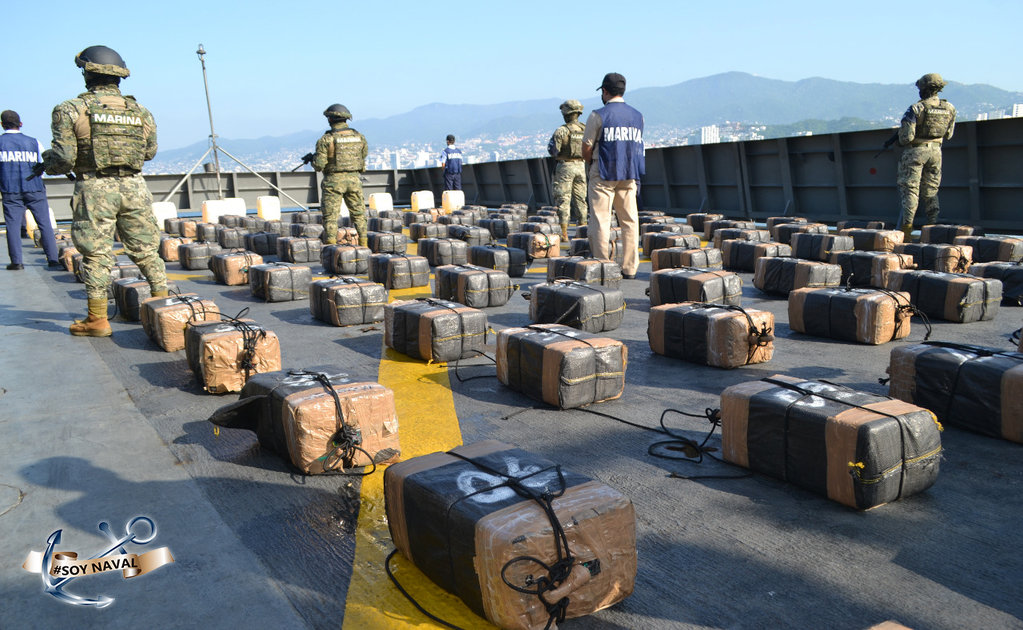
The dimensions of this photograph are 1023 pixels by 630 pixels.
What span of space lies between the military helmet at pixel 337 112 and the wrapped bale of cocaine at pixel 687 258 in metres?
5.92

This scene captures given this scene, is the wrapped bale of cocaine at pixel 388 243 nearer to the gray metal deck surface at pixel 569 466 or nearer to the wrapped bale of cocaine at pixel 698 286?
the wrapped bale of cocaine at pixel 698 286

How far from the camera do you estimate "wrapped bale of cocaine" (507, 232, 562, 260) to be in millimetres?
11984

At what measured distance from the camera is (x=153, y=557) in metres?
2.95

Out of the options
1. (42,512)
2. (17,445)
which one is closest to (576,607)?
(42,512)

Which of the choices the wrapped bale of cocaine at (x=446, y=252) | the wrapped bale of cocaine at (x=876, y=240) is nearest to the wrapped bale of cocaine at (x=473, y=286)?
the wrapped bale of cocaine at (x=446, y=252)

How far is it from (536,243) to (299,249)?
13.7 feet

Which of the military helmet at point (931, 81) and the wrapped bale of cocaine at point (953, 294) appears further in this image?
the military helmet at point (931, 81)

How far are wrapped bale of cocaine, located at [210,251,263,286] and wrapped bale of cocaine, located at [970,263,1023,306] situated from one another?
9.37 metres

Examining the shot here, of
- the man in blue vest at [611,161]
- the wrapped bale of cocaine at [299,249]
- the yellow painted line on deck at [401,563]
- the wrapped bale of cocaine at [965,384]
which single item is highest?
the man in blue vest at [611,161]

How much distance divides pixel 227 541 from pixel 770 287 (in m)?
7.07

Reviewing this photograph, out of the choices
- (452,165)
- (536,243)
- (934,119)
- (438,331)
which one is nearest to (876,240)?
(934,119)

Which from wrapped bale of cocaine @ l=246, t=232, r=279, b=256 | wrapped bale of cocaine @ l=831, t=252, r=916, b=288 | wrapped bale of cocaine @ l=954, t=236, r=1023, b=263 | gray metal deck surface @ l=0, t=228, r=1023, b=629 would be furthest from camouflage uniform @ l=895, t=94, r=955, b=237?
wrapped bale of cocaine @ l=246, t=232, r=279, b=256

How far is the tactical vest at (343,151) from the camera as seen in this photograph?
38.7ft

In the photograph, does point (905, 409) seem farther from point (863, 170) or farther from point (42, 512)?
point (863, 170)
